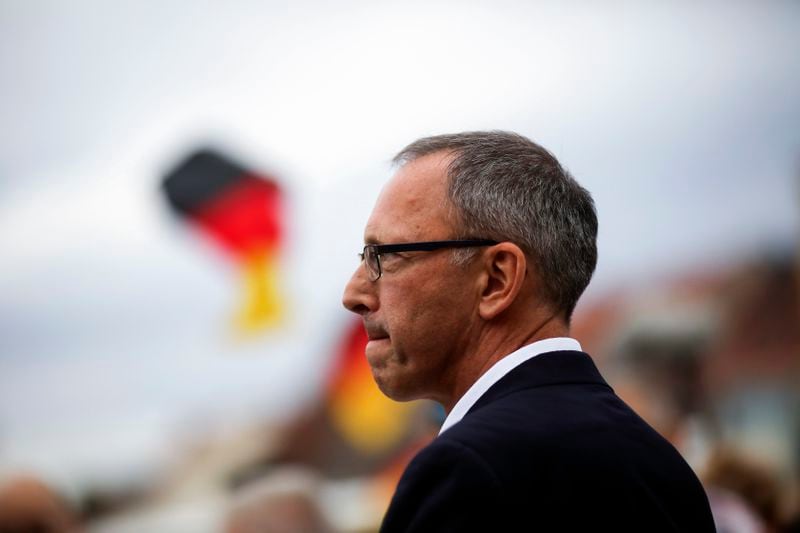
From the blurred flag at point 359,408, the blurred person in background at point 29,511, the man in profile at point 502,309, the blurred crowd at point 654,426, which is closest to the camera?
the man in profile at point 502,309

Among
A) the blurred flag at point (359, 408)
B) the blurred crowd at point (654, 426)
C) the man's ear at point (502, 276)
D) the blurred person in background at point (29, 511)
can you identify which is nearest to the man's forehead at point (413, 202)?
the man's ear at point (502, 276)

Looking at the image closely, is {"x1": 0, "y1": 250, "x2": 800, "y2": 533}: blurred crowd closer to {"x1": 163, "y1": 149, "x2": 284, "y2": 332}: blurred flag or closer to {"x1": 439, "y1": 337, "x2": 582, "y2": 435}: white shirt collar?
{"x1": 163, "y1": 149, "x2": 284, "y2": 332}: blurred flag

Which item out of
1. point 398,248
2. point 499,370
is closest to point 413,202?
point 398,248

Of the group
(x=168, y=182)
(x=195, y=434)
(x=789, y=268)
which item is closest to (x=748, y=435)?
(x=789, y=268)

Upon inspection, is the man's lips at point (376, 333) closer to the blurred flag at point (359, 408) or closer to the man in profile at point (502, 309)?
the man in profile at point (502, 309)

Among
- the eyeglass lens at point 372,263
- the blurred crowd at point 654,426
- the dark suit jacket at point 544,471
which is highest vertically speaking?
the eyeglass lens at point 372,263

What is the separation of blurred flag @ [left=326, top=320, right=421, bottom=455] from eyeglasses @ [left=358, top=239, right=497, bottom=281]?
3478mm

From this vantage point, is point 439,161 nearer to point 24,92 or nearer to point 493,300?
point 493,300

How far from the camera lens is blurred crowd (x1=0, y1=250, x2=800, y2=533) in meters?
3.40

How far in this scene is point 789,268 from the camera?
6.25 metres

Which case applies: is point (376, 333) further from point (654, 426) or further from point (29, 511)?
point (654, 426)

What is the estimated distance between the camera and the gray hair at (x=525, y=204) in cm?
159

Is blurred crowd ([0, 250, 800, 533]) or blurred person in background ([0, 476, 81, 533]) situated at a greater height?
blurred person in background ([0, 476, 81, 533])

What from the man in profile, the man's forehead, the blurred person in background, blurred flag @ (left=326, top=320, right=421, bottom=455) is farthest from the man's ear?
blurred flag @ (left=326, top=320, right=421, bottom=455)
